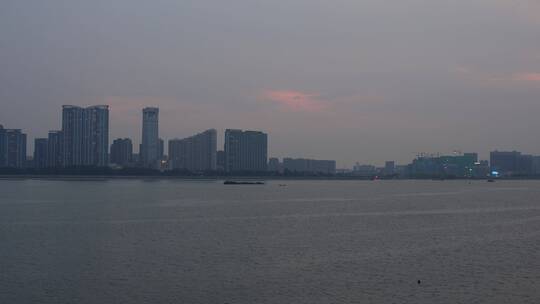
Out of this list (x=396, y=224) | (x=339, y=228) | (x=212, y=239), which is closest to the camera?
(x=212, y=239)

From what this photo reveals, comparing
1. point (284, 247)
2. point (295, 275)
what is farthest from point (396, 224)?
point (295, 275)

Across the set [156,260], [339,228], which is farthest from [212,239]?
[339,228]

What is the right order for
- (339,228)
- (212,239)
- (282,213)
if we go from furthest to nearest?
(282,213) → (339,228) → (212,239)

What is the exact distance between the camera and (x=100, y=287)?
67.6 feet

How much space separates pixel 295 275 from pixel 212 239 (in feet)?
36.1

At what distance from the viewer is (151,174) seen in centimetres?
18175

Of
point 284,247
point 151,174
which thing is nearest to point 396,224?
point 284,247

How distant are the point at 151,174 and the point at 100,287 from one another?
164 meters

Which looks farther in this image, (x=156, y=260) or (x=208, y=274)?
(x=156, y=260)

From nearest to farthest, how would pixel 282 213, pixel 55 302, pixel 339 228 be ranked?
1. pixel 55 302
2. pixel 339 228
3. pixel 282 213

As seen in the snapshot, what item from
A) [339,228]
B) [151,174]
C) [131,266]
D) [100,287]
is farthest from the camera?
[151,174]

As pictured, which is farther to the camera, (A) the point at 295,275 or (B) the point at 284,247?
(B) the point at 284,247

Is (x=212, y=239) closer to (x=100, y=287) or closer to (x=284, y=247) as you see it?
(x=284, y=247)

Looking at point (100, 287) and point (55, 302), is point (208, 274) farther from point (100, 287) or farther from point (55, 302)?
point (55, 302)
